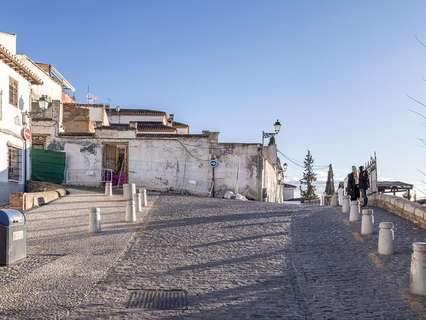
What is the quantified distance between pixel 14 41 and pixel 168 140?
1060 centimetres

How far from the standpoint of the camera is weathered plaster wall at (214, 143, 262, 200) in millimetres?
28906

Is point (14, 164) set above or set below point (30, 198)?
above

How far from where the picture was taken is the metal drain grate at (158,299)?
5844mm

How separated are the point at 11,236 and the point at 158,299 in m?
2.98

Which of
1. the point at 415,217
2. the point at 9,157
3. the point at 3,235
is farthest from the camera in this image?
the point at 9,157

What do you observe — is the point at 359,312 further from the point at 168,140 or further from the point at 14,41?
the point at 14,41

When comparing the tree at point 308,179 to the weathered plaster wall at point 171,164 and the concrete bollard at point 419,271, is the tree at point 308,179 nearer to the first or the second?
the weathered plaster wall at point 171,164

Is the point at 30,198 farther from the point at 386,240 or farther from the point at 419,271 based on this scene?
the point at 419,271

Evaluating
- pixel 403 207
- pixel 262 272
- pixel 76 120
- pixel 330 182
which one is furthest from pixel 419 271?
pixel 330 182

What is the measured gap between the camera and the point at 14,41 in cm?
2878

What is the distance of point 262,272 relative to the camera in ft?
25.1

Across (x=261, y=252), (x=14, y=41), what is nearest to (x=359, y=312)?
(x=261, y=252)

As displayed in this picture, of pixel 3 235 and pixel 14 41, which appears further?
pixel 14 41

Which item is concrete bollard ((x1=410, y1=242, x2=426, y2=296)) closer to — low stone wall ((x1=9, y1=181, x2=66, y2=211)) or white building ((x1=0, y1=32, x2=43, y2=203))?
low stone wall ((x1=9, y1=181, x2=66, y2=211))
